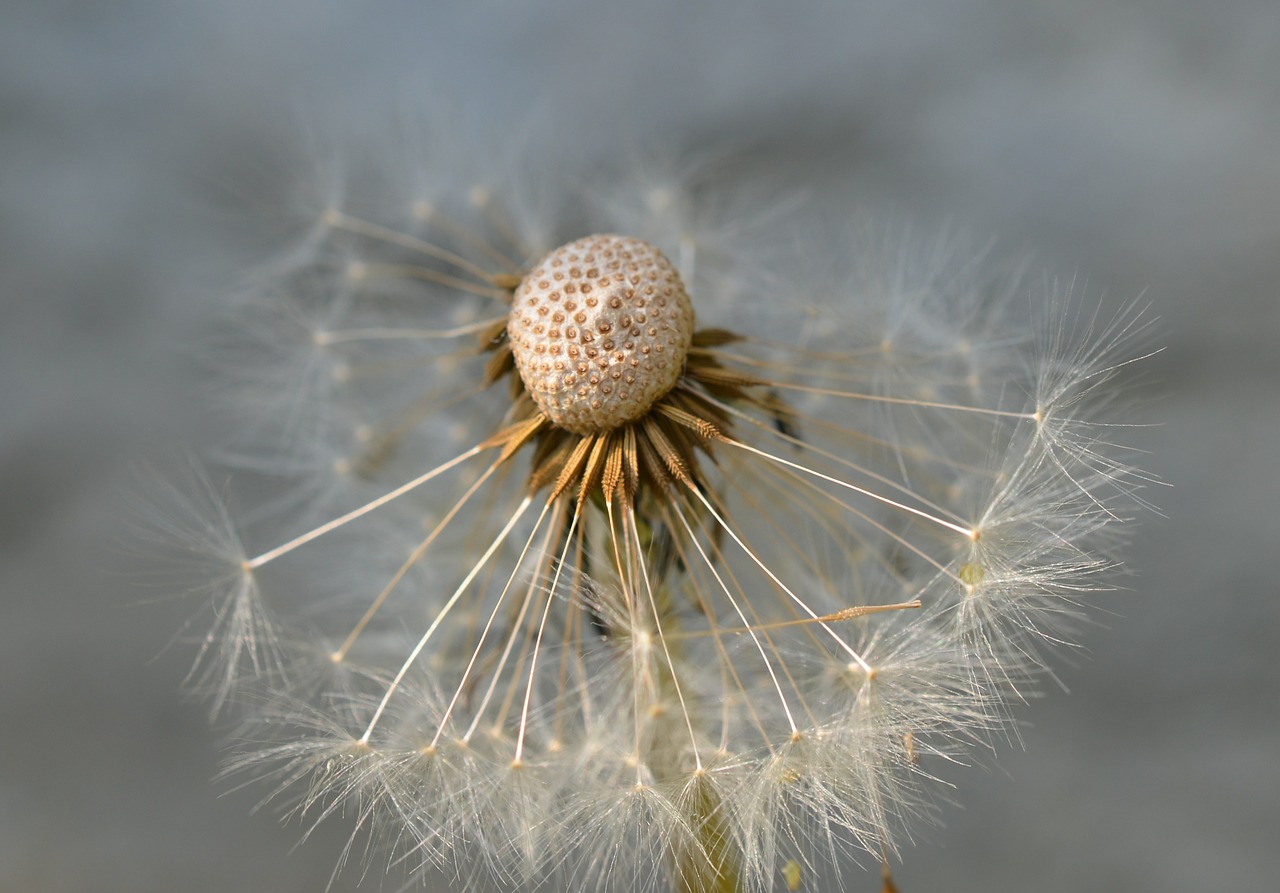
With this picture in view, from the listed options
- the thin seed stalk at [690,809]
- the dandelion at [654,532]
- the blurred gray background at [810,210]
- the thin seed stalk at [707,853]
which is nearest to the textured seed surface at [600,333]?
the dandelion at [654,532]

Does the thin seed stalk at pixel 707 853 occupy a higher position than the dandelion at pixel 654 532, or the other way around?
the dandelion at pixel 654 532

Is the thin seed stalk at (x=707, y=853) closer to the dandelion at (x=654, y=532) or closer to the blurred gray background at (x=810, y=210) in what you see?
the dandelion at (x=654, y=532)

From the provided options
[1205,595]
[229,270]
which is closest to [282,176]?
[229,270]

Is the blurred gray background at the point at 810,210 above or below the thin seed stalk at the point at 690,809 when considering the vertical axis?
above

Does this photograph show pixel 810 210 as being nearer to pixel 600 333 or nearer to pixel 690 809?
pixel 600 333

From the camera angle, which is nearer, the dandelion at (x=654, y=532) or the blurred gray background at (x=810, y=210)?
the dandelion at (x=654, y=532)

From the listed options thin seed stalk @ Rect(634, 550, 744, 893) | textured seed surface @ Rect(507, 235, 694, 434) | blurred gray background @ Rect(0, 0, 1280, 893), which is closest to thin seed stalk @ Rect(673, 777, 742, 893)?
thin seed stalk @ Rect(634, 550, 744, 893)

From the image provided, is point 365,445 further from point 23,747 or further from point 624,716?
point 23,747

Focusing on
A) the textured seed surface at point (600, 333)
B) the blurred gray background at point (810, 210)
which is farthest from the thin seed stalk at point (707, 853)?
the blurred gray background at point (810, 210)

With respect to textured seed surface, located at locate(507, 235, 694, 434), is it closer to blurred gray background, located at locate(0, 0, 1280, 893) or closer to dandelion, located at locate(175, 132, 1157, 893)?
dandelion, located at locate(175, 132, 1157, 893)

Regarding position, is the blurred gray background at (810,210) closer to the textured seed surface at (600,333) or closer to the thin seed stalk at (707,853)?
the thin seed stalk at (707,853)
